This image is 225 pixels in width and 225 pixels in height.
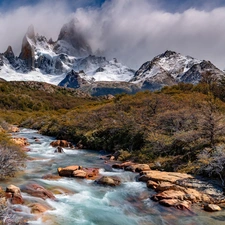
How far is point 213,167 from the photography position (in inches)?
768

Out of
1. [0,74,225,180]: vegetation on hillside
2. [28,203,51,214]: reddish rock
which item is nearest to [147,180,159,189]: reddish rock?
[0,74,225,180]: vegetation on hillside

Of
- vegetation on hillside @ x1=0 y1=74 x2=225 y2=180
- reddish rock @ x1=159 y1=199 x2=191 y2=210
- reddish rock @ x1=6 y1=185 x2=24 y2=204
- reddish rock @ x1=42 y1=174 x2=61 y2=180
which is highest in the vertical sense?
vegetation on hillside @ x1=0 y1=74 x2=225 y2=180

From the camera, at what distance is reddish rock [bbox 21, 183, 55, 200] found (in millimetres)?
15651

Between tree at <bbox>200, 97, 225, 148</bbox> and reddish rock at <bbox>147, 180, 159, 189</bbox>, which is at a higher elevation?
tree at <bbox>200, 97, 225, 148</bbox>

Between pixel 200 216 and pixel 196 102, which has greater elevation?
pixel 196 102

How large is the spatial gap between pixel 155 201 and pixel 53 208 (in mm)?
6206

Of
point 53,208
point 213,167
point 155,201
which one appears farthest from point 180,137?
point 53,208

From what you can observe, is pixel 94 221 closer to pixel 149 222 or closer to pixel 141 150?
pixel 149 222

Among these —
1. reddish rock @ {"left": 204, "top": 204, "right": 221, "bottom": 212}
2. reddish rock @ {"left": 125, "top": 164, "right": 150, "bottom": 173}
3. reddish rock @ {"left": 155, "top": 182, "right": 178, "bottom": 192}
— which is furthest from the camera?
reddish rock @ {"left": 125, "top": 164, "right": 150, "bottom": 173}

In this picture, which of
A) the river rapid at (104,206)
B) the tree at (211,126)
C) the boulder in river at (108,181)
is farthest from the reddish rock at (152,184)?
the tree at (211,126)

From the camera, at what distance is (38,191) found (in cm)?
1600

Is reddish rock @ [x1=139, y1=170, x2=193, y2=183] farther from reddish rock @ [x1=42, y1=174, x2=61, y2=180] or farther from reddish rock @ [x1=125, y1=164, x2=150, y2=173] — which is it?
reddish rock @ [x1=42, y1=174, x2=61, y2=180]

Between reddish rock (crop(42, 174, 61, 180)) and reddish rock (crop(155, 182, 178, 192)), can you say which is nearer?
reddish rock (crop(155, 182, 178, 192))

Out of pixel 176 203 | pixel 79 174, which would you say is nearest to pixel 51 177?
pixel 79 174
